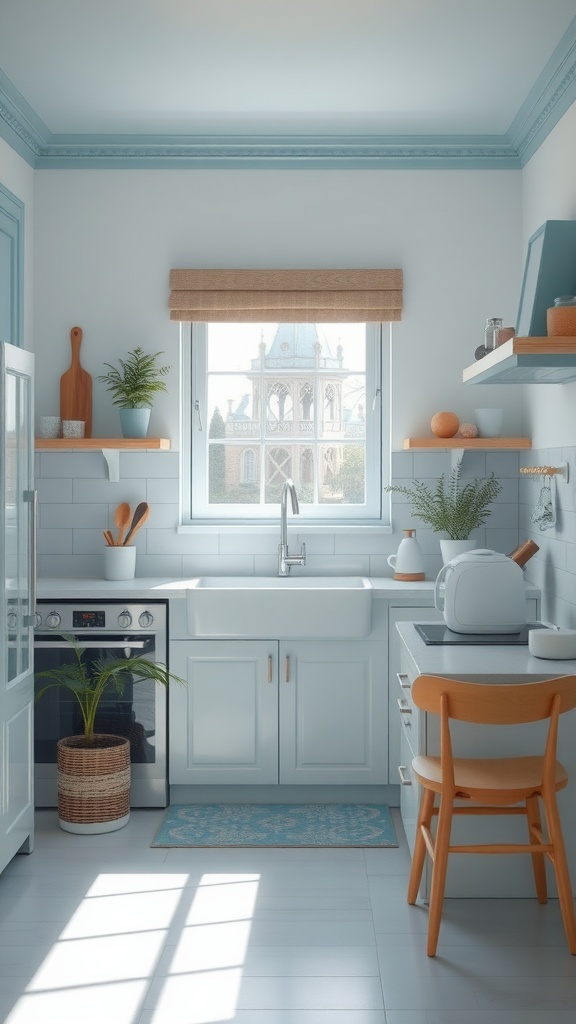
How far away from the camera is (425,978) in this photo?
104 inches

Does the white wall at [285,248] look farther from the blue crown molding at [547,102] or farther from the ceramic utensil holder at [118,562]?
the ceramic utensil holder at [118,562]

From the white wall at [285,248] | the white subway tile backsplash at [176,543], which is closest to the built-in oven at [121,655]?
the white subway tile backsplash at [176,543]

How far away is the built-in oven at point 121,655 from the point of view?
13.2 ft

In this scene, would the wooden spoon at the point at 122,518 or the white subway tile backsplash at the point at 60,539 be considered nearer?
the wooden spoon at the point at 122,518

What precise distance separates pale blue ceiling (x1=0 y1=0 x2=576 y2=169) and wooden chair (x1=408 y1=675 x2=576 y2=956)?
217 centimetres

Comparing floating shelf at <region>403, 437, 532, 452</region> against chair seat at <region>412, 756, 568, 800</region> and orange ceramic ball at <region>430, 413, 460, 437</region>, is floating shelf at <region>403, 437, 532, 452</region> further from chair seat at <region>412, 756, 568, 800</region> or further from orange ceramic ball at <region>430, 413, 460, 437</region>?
chair seat at <region>412, 756, 568, 800</region>

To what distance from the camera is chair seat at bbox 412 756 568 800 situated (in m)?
2.72

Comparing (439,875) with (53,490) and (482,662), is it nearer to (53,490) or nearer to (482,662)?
(482,662)

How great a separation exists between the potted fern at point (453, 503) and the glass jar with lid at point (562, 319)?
1338 millimetres

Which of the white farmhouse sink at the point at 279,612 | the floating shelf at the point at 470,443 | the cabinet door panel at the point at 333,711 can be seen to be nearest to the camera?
the white farmhouse sink at the point at 279,612

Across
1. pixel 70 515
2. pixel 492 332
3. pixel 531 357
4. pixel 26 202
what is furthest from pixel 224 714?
pixel 26 202

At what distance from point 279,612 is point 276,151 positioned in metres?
2.08

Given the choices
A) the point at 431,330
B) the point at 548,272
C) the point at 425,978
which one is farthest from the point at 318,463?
the point at 425,978

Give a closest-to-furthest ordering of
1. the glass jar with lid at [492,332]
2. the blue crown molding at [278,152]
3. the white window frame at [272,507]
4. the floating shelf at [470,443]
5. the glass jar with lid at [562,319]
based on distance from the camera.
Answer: the glass jar with lid at [562,319], the glass jar with lid at [492,332], the floating shelf at [470,443], the blue crown molding at [278,152], the white window frame at [272,507]
